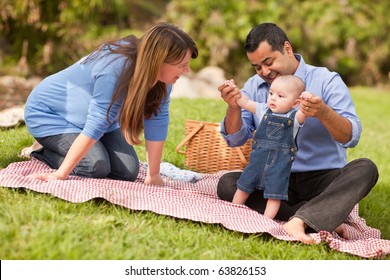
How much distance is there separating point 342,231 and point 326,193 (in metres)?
0.32

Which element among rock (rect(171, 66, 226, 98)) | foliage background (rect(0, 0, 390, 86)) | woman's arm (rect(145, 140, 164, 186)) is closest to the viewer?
woman's arm (rect(145, 140, 164, 186))

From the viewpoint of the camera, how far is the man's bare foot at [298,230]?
3736 millimetres

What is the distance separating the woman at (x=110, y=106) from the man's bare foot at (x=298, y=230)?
1.07 m

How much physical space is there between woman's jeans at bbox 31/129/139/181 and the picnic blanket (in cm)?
27

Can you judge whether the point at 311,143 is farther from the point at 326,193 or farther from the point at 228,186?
the point at 228,186

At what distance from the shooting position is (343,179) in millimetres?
3961

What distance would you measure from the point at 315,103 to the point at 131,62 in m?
1.19

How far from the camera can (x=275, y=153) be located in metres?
3.98

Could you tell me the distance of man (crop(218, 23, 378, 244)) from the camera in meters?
3.87

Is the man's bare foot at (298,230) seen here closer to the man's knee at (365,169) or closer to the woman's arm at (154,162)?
the man's knee at (365,169)

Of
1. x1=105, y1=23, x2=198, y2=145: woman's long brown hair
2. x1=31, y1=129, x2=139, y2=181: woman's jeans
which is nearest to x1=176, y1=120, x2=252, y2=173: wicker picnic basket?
x1=31, y1=129, x2=139, y2=181: woman's jeans

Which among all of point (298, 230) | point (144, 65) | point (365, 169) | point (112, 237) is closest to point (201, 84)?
point (144, 65)

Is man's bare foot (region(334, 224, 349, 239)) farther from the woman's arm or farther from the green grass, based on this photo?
the woman's arm

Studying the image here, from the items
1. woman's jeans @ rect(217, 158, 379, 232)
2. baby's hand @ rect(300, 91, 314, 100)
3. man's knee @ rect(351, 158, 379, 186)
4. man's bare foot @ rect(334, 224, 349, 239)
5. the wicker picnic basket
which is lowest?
the wicker picnic basket
